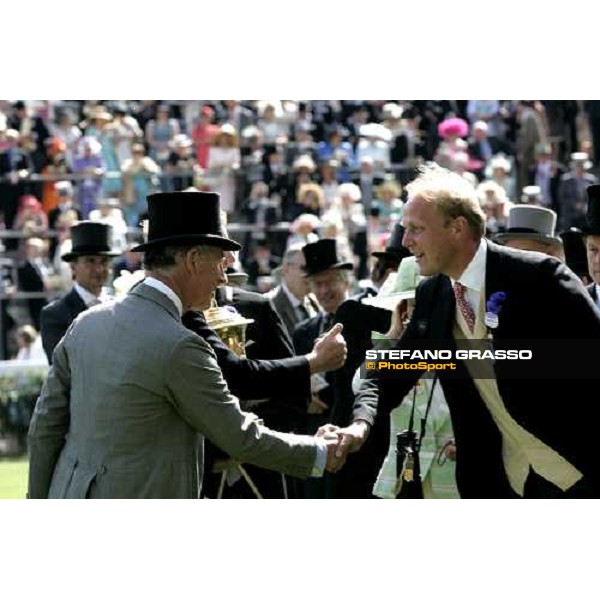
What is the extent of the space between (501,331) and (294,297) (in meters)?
5.35

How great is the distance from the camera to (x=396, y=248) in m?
10.4

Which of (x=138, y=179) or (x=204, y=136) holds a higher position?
(x=204, y=136)

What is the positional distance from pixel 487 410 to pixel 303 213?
920 cm

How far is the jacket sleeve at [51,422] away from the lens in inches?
266

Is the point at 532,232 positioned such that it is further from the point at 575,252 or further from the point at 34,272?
the point at 34,272

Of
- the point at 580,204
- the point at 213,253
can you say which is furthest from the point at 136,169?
the point at 213,253

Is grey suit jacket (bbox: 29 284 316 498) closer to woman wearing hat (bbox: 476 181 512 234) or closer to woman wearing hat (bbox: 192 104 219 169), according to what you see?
woman wearing hat (bbox: 476 181 512 234)

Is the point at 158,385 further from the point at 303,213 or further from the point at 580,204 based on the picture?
the point at 303,213

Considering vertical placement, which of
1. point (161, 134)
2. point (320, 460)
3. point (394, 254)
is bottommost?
point (320, 460)

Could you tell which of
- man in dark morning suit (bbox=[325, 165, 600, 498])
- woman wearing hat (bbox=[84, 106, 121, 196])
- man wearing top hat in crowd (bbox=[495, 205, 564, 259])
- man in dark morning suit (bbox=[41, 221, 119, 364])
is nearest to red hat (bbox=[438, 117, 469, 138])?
woman wearing hat (bbox=[84, 106, 121, 196])

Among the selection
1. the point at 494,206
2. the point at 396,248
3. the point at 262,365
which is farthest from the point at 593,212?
the point at 494,206

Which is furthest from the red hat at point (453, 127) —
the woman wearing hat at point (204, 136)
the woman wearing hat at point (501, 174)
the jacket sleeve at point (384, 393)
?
the jacket sleeve at point (384, 393)

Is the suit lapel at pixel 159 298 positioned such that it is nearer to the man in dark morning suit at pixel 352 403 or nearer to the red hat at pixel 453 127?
the man in dark morning suit at pixel 352 403

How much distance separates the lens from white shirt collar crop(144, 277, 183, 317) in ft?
22.0
